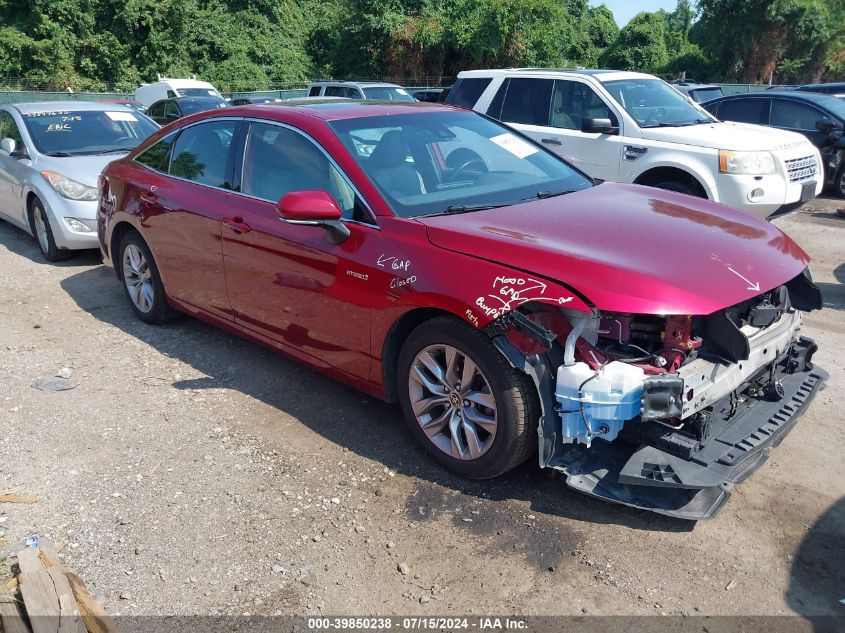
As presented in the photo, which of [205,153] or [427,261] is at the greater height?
[205,153]

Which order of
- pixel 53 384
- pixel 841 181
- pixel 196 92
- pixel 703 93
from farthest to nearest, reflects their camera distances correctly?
pixel 196 92 < pixel 703 93 < pixel 841 181 < pixel 53 384

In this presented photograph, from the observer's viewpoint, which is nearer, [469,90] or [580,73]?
[580,73]

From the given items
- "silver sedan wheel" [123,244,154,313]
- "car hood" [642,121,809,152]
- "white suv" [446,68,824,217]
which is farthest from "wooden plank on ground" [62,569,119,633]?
"car hood" [642,121,809,152]

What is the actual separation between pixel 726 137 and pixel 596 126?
1363 mm

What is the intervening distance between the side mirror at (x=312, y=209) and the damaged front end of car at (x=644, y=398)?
3.71 ft

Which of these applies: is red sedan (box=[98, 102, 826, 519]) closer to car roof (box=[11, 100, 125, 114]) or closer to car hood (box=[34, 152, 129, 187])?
car hood (box=[34, 152, 129, 187])

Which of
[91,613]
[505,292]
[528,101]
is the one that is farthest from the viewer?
[528,101]

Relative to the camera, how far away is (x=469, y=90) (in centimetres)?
964

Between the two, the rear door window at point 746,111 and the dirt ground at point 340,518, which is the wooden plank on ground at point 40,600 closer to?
the dirt ground at point 340,518

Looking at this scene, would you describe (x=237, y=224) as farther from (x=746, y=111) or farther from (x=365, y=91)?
(x=365, y=91)

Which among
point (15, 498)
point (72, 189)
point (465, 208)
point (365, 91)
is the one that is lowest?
point (15, 498)

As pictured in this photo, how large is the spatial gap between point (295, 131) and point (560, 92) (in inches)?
203

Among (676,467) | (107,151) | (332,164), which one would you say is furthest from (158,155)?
→ (676,467)

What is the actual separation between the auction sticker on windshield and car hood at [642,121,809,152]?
367 cm
